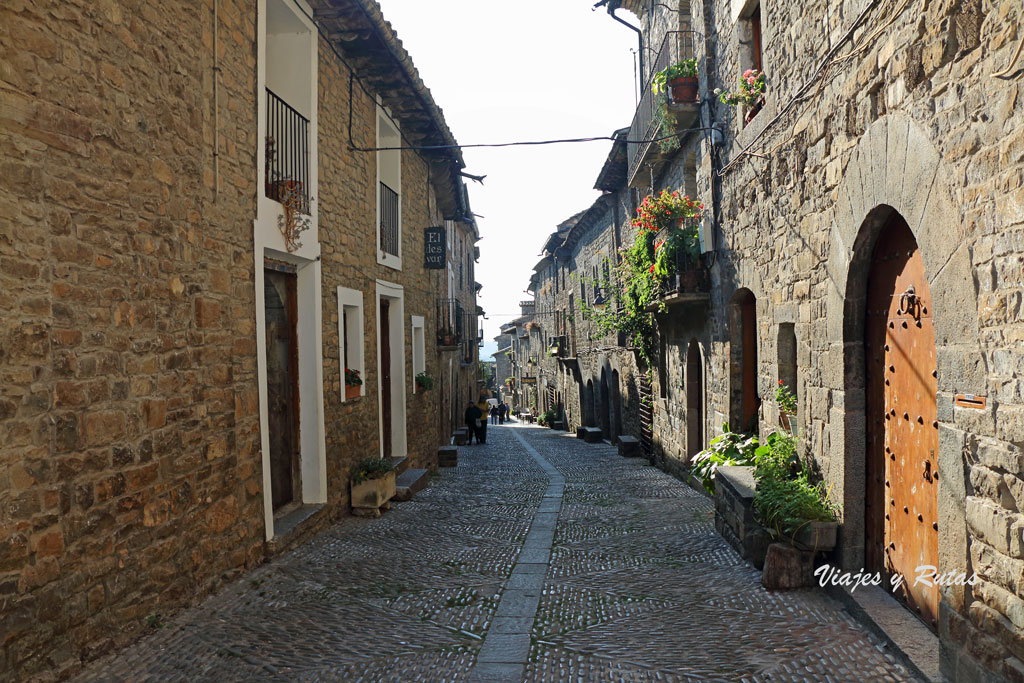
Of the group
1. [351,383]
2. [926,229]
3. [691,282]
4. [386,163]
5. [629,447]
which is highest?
[386,163]

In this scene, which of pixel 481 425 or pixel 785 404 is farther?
pixel 481 425

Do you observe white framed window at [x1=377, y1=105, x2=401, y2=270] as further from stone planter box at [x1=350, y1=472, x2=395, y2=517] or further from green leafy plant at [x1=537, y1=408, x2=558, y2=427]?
green leafy plant at [x1=537, y1=408, x2=558, y2=427]

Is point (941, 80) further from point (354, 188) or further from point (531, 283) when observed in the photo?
point (531, 283)

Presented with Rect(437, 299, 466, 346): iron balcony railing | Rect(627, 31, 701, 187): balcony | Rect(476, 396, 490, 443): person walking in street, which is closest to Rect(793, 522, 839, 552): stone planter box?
Rect(627, 31, 701, 187): balcony

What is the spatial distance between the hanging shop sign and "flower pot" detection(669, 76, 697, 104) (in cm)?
477

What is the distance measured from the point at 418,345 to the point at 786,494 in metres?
7.80

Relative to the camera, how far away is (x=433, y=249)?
1264 cm

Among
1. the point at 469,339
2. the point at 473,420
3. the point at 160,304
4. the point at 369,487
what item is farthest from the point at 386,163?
the point at 469,339

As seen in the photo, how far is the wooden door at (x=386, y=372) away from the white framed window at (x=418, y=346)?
1.01 metres

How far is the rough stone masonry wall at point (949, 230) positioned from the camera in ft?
9.29

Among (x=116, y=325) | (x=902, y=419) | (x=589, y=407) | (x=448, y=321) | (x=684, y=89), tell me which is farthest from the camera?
(x=589, y=407)

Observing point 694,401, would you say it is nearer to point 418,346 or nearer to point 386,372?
point 386,372

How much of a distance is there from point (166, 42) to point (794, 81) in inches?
172

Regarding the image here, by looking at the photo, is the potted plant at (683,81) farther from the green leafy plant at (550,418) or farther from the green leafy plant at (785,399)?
the green leafy plant at (550,418)
